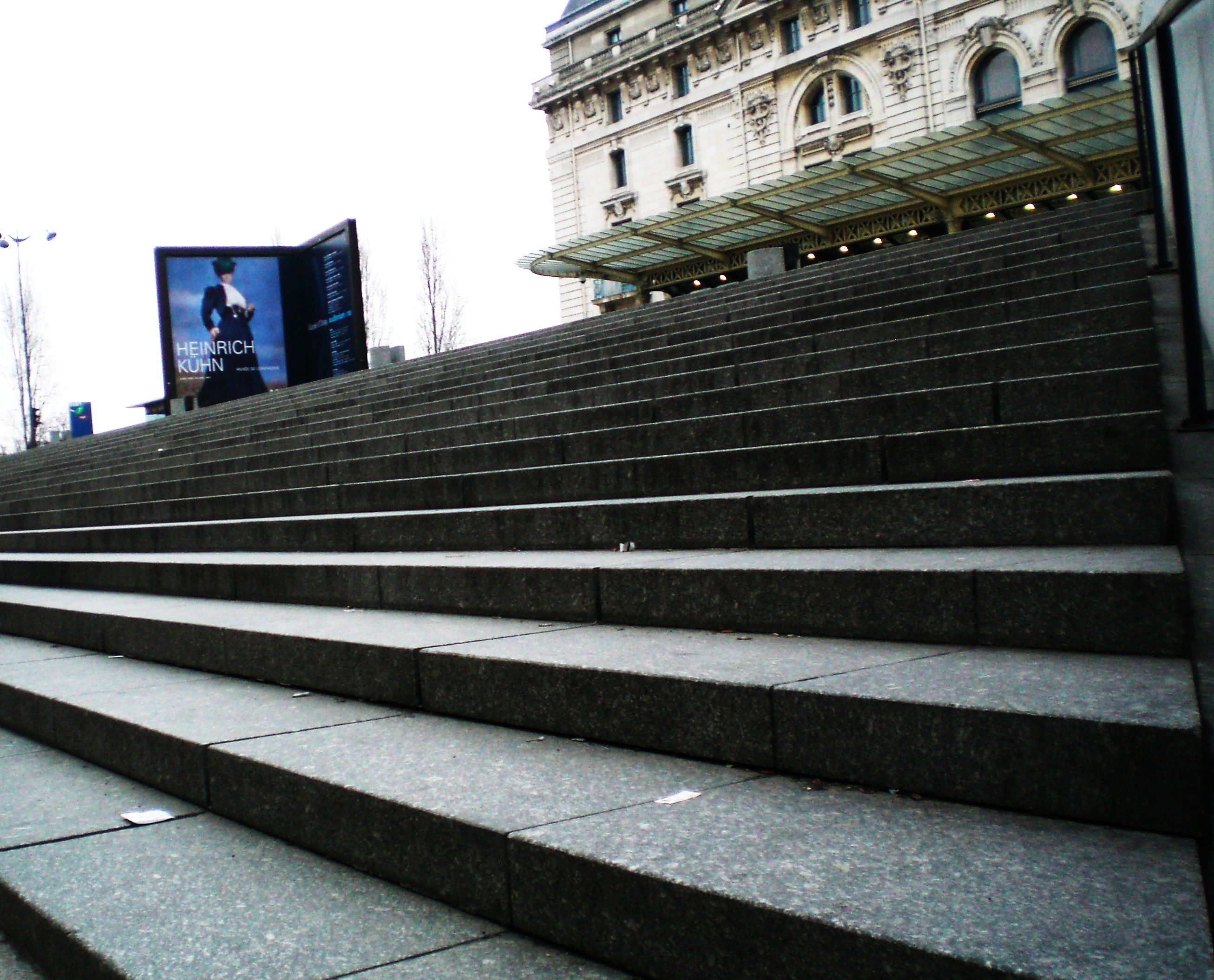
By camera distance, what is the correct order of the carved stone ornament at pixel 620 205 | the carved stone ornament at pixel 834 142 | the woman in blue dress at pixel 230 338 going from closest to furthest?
the woman in blue dress at pixel 230 338, the carved stone ornament at pixel 834 142, the carved stone ornament at pixel 620 205

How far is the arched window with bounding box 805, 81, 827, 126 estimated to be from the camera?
123 feet

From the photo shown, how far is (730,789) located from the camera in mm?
2529

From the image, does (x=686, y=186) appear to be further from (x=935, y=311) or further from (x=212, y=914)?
(x=212, y=914)

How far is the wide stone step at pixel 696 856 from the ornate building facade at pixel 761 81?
102 ft

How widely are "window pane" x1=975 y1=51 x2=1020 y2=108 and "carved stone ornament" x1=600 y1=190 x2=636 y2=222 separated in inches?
582

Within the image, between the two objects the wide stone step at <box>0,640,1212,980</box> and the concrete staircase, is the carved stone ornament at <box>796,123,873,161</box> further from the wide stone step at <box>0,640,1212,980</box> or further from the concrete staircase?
the wide stone step at <box>0,640,1212,980</box>

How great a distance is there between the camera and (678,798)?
2492 mm

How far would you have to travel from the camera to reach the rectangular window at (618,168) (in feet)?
144

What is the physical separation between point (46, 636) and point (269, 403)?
10.5 meters

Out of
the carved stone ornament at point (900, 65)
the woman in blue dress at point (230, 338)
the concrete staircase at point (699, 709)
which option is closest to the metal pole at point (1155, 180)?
the concrete staircase at point (699, 709)

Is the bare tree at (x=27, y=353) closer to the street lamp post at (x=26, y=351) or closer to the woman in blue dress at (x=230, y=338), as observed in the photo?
the street lamp post at (x=26, y=351)

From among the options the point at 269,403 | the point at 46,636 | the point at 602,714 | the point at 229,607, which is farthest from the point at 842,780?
the point at 269,403

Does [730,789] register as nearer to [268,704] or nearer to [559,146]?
[268,704]

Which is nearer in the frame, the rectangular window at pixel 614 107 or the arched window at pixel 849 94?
the arched window at pixel 849 94
